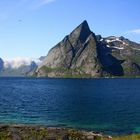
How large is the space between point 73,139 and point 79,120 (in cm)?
5241

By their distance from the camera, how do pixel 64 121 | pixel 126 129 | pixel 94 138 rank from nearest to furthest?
pixel 94 138 → pixel 126 129 → pixel 64 121

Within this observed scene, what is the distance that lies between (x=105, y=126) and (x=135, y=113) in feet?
93.6

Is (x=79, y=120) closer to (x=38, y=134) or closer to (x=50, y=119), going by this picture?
(x=50, y=119)

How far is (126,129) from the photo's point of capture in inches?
2773

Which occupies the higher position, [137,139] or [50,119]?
[137,139]

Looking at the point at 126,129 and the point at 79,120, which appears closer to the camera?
the point at 126,129

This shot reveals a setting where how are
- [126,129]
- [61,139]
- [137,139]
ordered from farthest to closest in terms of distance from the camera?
[126,129] → [61,139] → [137,139]

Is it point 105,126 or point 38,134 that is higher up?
point 38,134

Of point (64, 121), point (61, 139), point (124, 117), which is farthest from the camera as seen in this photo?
point (124, 117)

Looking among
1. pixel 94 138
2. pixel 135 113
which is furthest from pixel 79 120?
pixel 94 138

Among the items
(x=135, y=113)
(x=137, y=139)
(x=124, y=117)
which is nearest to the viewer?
(x=137, y=139)

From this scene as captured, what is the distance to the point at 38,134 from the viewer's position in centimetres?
3169

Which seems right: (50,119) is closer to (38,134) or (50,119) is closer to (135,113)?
(135,113)

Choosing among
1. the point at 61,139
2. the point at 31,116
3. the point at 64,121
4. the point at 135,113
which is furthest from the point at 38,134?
the point at 135,113
